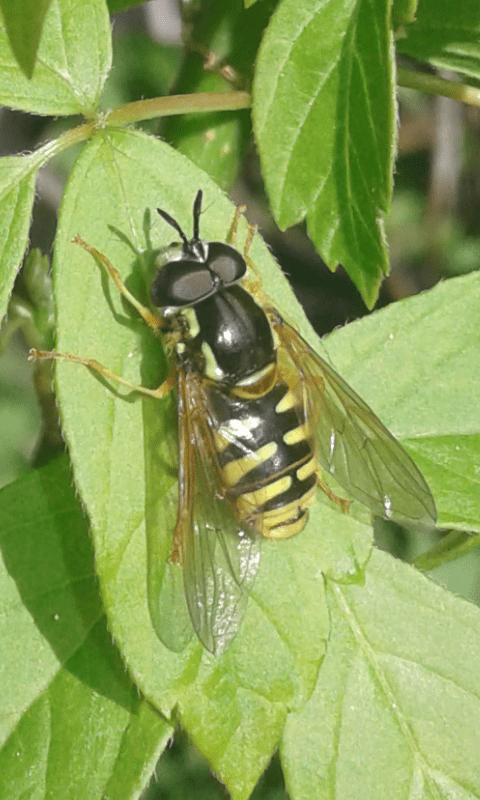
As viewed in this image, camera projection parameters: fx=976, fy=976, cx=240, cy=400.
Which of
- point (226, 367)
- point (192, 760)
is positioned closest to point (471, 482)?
point (226, 367)

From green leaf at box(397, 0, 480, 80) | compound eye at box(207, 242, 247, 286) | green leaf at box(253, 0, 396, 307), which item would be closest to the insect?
compound eye at box(207, 242, 247, 286)

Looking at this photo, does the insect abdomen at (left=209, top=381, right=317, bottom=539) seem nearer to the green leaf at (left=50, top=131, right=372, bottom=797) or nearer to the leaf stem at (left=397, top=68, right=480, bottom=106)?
the green leaf at (left=50, top=131, right=372, bottom=797)

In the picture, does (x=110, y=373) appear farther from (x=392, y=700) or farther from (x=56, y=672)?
(x=392, y=700)

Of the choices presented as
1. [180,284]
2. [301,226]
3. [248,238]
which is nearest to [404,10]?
[248,238]

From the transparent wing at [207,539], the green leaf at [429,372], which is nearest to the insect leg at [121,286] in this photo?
the transparent wing at [207,539]

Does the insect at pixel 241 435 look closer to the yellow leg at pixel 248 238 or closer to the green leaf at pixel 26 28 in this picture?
the yellow leg at pixel 248 238
